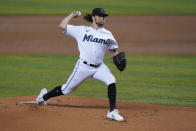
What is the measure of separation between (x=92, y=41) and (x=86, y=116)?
108 centimetres

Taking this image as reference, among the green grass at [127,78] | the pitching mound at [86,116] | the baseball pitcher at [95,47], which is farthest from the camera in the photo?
the green grass at [127,78]

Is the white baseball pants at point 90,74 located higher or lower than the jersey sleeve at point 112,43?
lower

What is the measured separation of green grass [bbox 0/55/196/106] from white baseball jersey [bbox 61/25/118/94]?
6.09 feet

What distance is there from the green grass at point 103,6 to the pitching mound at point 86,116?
47.4ft

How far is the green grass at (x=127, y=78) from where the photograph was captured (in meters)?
Answer: 9.30

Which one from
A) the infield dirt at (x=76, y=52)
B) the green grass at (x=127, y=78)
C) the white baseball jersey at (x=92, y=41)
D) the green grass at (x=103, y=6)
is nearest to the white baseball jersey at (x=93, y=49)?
the white baseball jersey at (x=92, y=41)

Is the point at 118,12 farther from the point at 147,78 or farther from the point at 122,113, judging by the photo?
the point at 122,113

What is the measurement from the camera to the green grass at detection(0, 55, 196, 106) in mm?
9305

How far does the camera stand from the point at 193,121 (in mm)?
6836

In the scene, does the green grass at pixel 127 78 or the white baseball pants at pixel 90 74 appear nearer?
the white baseball pants at pixel 90 74

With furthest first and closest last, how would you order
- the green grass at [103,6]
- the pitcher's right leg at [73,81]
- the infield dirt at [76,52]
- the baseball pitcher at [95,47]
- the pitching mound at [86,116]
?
the green grass at [103,6] < the pitcher's right leg at [73,81] < the baseball pitcher at [95,47] < the infield dirt at [76,52] < the pitching mound at [86,116]

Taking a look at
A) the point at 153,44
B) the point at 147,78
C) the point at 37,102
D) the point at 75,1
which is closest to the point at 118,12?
the point at 75,1

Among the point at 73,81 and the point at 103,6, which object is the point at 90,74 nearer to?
the point at 73,81

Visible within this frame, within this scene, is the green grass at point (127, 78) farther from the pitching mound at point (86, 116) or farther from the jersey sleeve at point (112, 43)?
the jersey sleeve at point (112, 43)
